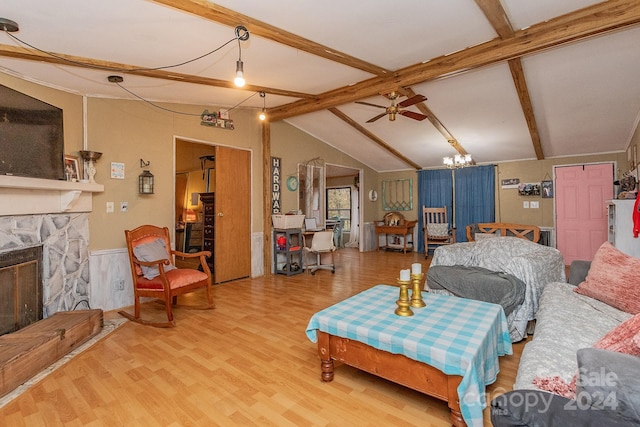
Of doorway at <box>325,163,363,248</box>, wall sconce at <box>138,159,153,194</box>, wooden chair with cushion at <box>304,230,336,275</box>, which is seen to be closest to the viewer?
wall sconce at <box>138,159,153,194</box>

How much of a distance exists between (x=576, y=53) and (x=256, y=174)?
173 inches

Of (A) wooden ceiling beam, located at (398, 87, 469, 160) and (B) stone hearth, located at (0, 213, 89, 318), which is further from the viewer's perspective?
(A) wooden ceiling beam, located at (398, 87, 469, 160)

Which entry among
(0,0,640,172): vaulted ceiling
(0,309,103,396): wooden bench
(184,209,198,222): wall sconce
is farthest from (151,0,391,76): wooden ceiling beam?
(184,209,198,222): wall sconce

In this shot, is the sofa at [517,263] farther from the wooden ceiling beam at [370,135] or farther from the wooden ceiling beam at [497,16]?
the wooden ceiling beam at [370,135]

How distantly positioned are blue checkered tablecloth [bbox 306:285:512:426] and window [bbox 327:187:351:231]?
6.74 metres

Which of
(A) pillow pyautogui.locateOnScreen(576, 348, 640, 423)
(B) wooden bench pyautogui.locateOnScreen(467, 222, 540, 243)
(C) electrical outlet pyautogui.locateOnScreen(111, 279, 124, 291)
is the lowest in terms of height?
(C) electrical outlet pyautogui.locateOnScreen(111, 279, 124, 291)

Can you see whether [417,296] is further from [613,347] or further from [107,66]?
[107,66]

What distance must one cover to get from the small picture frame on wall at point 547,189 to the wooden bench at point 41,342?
7.59m

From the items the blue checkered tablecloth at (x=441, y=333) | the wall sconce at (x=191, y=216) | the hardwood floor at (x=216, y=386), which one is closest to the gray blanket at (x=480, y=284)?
the hardwood floor at (x=216, y=386)

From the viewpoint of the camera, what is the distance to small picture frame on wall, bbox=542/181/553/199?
6402 millimetres

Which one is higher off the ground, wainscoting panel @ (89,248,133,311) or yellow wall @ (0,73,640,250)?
yellow wall @ (0,73,640,250)

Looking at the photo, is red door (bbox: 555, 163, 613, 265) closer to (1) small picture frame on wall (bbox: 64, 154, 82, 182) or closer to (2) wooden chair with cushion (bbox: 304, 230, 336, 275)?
(2) wooden chair with cushion (bbox: 304, 230, 336, 275)

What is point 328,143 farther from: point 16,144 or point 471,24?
point 16,144

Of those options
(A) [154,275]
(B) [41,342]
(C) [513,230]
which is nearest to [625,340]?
(B) [41,342]
